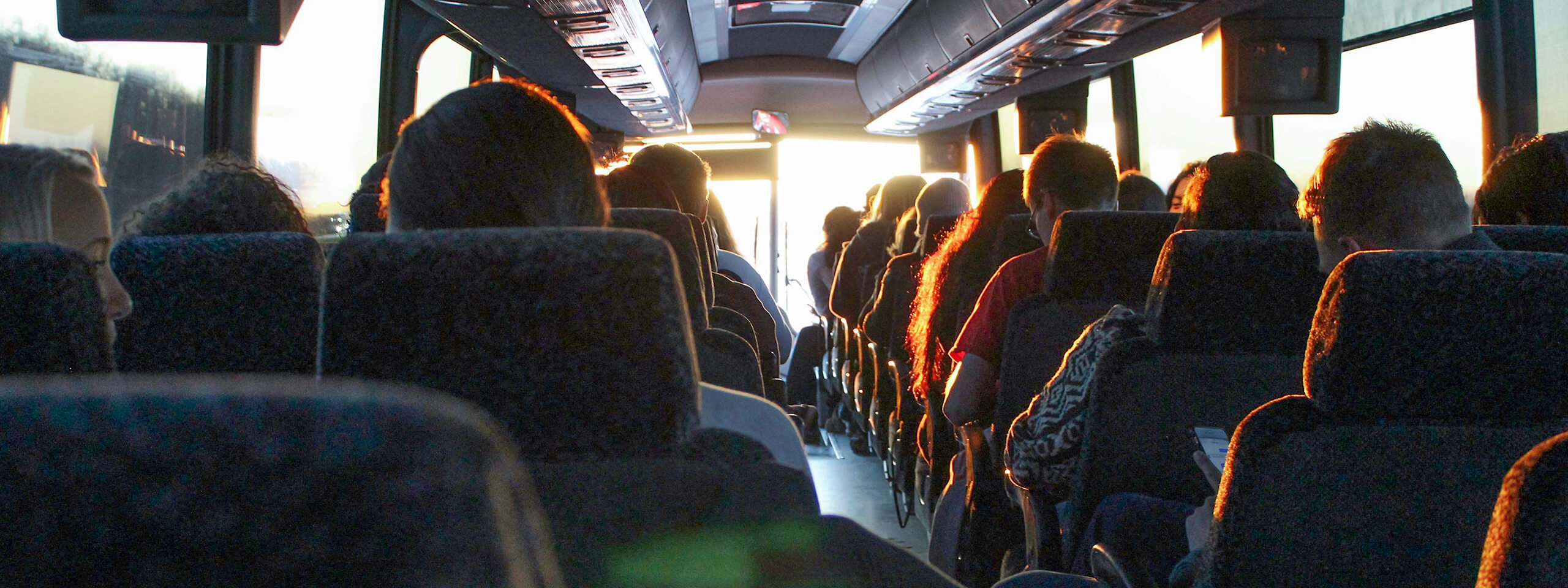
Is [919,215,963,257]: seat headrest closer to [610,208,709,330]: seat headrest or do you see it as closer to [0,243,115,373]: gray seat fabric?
[610,208,709,330]: seat headrest

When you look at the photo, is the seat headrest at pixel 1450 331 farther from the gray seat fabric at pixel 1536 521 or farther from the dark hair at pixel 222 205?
the dark hair at pixel 222 205

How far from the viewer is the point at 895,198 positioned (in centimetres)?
621

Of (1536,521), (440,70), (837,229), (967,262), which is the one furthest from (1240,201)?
(837,229)

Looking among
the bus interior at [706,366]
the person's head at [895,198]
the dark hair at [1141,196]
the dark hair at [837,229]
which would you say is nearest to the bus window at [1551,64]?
the bus interior at [706,366]

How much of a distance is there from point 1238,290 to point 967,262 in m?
1.71

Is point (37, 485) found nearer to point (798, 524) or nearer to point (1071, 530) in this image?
point (798, 524)

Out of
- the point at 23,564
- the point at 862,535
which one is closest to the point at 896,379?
the point at 862,535

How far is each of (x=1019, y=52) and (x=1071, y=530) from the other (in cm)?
463

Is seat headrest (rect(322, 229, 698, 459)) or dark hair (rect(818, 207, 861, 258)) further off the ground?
dark hair (rect(818, 207, 861, 258))

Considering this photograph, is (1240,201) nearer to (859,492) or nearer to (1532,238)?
(1532,238)

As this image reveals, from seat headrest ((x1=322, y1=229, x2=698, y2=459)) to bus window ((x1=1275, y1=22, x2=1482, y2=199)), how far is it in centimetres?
321

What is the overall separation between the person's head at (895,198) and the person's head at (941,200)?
1036 mm

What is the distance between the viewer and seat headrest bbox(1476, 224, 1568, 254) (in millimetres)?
2117

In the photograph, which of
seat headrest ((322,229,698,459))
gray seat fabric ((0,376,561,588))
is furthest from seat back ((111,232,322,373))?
gray seat fabric ((0,376,561,588))
